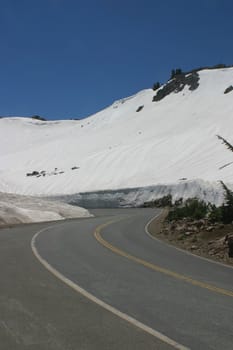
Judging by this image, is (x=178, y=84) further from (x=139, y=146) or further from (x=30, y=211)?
(x=30, y=211)

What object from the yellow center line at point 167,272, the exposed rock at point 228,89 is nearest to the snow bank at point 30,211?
the yellow center line at point 167,272

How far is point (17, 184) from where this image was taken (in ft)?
248

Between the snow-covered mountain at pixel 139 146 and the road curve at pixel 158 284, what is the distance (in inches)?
1282

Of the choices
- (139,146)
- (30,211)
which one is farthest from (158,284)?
(139,146)

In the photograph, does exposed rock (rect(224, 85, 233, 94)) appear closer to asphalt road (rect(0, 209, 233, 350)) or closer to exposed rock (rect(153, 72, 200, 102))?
exposed rock (rect(153, 72, 200, 102))

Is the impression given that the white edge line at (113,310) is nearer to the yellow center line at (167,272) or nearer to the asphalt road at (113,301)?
the asphalt road at (113,301)

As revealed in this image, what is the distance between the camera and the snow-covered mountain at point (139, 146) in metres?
61.9

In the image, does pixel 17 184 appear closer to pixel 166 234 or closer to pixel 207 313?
pixel 166 234

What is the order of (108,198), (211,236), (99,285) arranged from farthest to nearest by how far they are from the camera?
(108,198), (211,236), (99,285)

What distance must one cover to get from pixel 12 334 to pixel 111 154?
69.8 m

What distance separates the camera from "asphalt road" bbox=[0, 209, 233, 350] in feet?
18.9

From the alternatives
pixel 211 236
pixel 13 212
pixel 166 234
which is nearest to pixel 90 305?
pixel 211 236

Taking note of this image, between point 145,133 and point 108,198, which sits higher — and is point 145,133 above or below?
above

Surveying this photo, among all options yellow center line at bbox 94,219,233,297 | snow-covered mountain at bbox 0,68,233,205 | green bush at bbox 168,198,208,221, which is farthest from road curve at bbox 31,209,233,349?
snow-covered mountain at bbox 0,68,233,205
